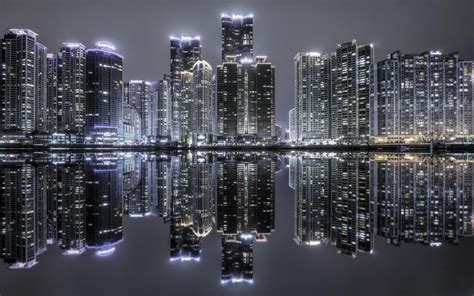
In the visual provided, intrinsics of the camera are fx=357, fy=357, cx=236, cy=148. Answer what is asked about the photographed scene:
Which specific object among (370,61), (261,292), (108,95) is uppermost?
(370,61)

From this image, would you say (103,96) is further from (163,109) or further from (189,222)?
(189,222)

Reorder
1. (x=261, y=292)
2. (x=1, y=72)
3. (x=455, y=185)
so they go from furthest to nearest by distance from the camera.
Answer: (x=1, y=72) < (x=455, y=185) < (x=261, y=292)

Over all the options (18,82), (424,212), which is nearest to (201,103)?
(18,82)

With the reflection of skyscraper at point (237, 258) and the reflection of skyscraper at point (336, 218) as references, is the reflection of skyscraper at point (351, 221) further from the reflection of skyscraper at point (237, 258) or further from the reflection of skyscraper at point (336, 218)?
the reflection of skyscraper at point (237, 258)

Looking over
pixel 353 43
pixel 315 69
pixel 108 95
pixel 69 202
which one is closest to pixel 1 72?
pixel 108 95

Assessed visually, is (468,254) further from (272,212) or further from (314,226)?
(272,212)

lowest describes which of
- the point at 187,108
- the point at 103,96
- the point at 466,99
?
the point at 466,99

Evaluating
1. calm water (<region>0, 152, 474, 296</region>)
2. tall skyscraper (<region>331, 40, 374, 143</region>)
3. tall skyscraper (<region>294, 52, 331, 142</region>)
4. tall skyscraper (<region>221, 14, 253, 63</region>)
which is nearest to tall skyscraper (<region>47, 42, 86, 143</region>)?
tall skyscraper (<region>221, 14, 253, 63</region>)
